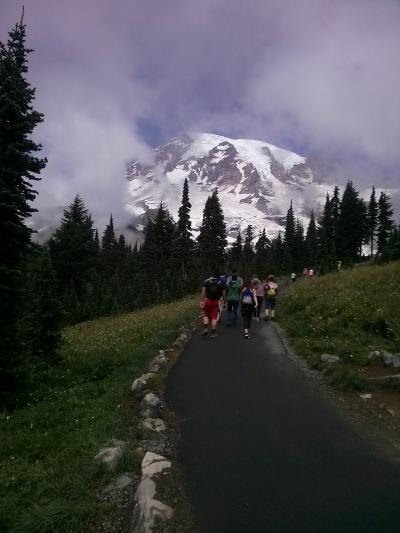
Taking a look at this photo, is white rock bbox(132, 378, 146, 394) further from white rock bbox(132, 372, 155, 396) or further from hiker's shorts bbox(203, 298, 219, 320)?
hiker's shorts bbox(203, 298, 219, 320)

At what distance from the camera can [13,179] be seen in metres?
10.9

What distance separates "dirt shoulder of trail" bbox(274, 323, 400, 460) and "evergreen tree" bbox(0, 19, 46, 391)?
8.15m

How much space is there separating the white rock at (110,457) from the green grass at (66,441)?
104mm

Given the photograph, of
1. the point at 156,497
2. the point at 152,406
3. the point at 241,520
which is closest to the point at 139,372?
the point at 152,406

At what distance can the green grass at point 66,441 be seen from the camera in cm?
450

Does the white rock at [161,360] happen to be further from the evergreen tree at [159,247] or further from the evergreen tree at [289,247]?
the evergreen tree at [289,247]

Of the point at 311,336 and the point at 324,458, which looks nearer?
the point at 324,458

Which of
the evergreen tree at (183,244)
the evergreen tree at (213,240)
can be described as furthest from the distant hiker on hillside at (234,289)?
the evergreen tree at (183,244)

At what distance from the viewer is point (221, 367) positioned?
10.3m

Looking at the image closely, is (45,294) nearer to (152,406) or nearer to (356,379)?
(152,406)

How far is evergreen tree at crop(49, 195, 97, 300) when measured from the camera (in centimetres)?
6279

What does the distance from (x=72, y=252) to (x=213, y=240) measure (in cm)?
2399

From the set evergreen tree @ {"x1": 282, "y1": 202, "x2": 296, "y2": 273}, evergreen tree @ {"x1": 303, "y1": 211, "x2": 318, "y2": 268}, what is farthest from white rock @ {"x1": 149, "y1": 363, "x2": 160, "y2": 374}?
evergreen tree @ {"x1": 282, "y1": 202, "x2": 296, "y2": 273}

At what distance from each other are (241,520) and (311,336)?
9230 mm
